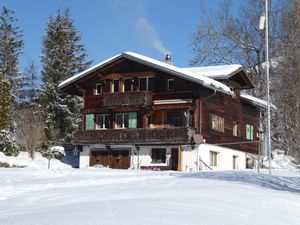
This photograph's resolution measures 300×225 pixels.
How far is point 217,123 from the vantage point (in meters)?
38.4

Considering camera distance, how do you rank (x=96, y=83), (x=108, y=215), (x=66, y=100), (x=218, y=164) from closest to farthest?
1. (x=108, y=215)
2. (x=218, y=164)
3. (x=96, y=83)
4. (x=66, y=100)

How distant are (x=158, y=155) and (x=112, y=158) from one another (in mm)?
3454

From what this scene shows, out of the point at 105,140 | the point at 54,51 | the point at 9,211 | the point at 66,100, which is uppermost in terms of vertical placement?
the point at 54,51

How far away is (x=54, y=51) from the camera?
47.5 m

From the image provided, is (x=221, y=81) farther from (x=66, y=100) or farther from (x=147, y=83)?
(x=66, y=100)

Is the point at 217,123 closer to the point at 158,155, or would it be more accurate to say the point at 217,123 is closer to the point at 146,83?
the point at 158,155

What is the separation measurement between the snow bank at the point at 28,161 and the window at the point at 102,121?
385 centimetres

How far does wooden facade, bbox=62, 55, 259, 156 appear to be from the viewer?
118 ft

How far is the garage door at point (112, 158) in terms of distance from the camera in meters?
37.9

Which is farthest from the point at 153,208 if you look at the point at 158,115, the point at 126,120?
the point at 126,120

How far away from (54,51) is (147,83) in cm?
1262

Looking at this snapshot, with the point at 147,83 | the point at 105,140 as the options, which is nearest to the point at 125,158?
the point at 105,140

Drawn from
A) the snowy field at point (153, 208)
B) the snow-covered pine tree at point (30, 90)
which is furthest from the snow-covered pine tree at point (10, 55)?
the snowy field at point (153, 208)

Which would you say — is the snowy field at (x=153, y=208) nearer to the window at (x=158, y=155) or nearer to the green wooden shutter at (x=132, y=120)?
the window at (x=158, y=155)
